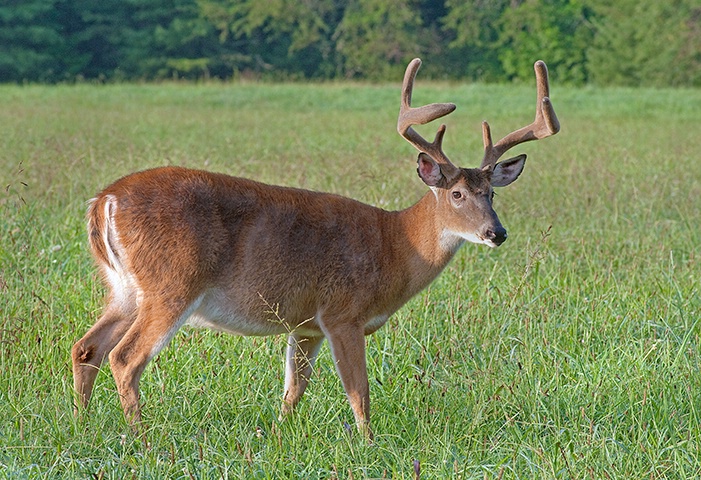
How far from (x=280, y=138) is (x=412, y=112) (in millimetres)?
10074

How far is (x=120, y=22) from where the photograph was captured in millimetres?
39625

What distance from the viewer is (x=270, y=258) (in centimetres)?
412

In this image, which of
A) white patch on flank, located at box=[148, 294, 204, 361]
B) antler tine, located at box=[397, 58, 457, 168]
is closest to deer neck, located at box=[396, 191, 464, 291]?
antler tine, located at box=[397, 58, 457, 168]

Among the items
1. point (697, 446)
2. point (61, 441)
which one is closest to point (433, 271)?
point (697, 446)

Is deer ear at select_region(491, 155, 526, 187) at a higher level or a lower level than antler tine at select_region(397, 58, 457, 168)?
lower

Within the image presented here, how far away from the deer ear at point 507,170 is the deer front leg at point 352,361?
3.05 feet

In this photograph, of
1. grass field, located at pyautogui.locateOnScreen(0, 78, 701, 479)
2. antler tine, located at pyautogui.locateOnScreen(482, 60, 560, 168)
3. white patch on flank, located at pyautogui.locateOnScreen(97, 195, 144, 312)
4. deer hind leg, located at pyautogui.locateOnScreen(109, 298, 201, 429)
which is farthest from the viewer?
antler tine, located at pyautogui.locateOnScreen(482, 60, 560, 168)

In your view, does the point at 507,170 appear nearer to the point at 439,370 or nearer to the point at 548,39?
the point at 439,370

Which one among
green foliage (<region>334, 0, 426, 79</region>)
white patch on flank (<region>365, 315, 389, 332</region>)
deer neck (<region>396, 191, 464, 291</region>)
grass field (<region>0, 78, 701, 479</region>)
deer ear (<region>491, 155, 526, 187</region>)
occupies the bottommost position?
green foliage (<region>334, 0, 426, 79</region>)

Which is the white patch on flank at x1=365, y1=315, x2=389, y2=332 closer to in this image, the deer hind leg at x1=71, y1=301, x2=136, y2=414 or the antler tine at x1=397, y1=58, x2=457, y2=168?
the antler tine at x1=397, y1=58, x2=457, y2=168

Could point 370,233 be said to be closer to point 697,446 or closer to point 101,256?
point 101,256

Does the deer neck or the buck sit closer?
the buck

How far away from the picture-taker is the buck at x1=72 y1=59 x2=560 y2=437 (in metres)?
3.95

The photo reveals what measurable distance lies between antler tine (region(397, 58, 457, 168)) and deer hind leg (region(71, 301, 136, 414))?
1324mm
